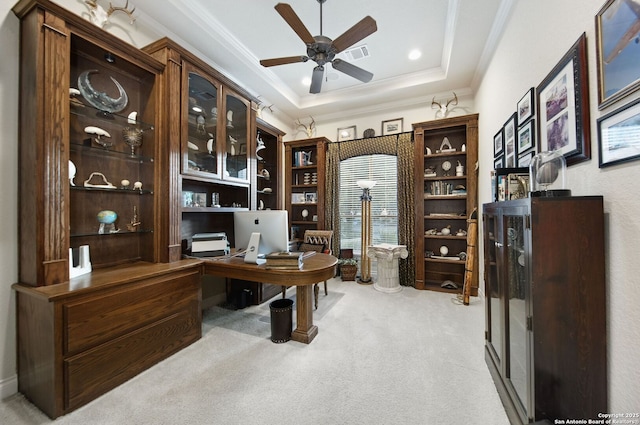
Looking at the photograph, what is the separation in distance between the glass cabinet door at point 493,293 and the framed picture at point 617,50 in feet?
2.54

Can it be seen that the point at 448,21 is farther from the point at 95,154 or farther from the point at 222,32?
the point at 95,154

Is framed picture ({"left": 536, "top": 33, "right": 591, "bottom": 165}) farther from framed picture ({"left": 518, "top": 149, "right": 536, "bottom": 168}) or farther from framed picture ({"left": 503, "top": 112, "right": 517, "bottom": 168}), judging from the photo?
framed picture ({"left": 503, "top": 112, "right": 517, "bottom": 168})

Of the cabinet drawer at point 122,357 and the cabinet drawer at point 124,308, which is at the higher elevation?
the cabinet drawer at point 124,308

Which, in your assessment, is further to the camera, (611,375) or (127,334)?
(127,334)

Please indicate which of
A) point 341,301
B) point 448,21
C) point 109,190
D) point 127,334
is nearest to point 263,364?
point 127,334

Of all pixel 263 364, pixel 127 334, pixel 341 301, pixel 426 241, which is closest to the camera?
pixel 127 334

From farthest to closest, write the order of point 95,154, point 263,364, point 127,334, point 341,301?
point 341,301 → point 95,154 → point 263,364 → point 127,334

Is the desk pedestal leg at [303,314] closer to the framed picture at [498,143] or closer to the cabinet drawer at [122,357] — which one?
the cabinet drawer at [122,357]

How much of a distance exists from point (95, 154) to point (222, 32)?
6.14 ft

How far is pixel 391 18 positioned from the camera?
103 inches

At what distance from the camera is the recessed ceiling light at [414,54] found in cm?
315

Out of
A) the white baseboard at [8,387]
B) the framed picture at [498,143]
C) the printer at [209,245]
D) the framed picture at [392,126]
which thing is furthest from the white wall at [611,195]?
the white baseboard at [8,387]

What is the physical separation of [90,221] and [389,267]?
11.4 feet

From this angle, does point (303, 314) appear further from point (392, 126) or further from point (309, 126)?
point (309, 126)
